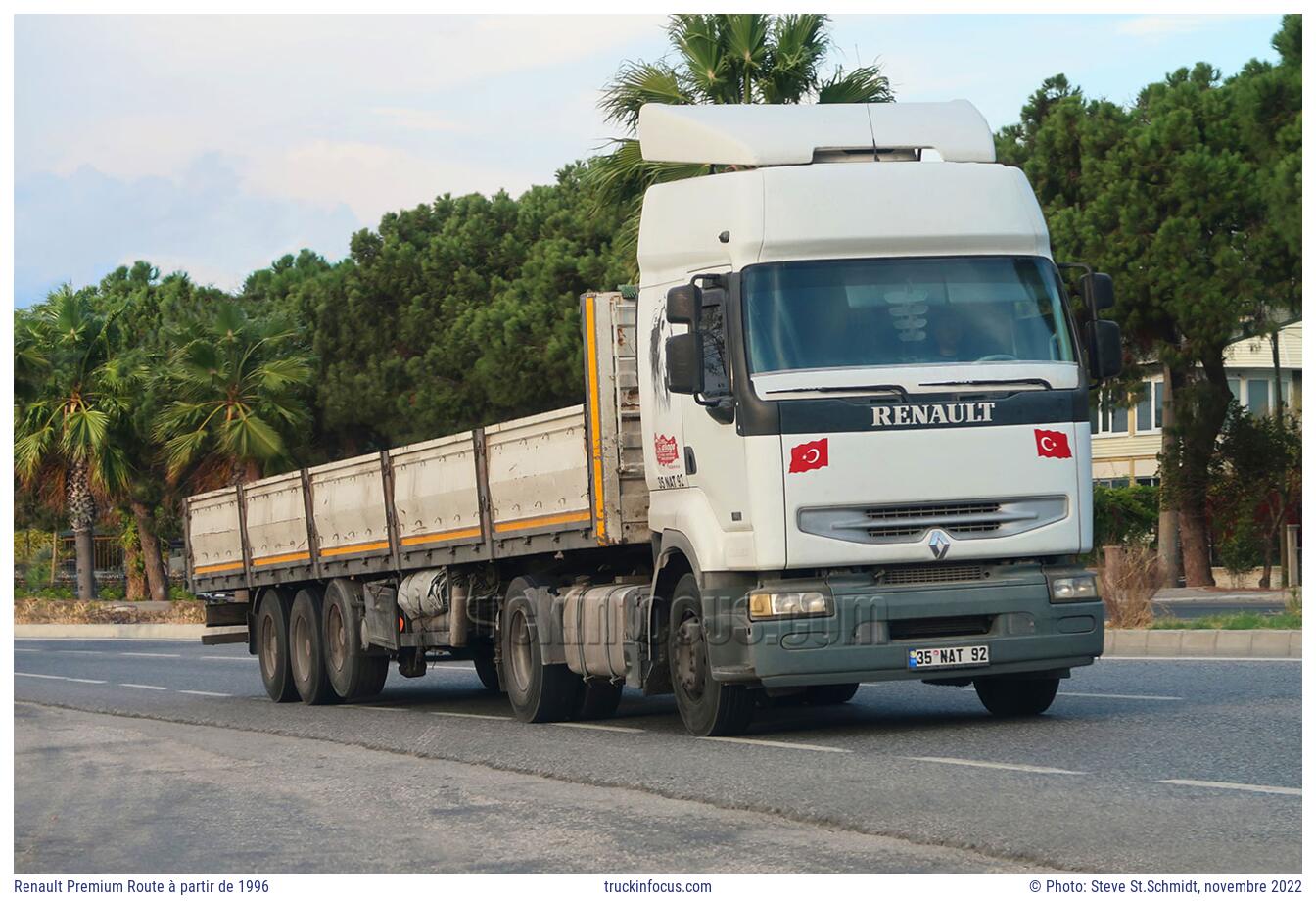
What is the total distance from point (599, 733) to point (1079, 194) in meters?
23.3

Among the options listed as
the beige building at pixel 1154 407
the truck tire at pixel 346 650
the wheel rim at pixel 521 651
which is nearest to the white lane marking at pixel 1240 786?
the wheel rim at pixel 521 651

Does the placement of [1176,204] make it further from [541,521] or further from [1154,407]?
[1154,407]

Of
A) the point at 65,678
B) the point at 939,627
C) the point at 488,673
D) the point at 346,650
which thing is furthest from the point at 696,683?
the point at 65,678

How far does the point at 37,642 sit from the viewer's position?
40.6 meters

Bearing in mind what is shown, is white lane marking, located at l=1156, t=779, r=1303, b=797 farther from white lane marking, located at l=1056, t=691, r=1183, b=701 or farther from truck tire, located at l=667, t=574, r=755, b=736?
white lane marking, located at l=1056, t=691, r=1183, b=701

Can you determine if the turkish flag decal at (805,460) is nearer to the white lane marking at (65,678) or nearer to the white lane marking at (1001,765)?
the white lane marking at (1001,765)

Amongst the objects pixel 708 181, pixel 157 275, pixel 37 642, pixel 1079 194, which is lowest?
pixel 37 642

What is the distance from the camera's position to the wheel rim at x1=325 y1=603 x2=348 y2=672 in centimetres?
1883

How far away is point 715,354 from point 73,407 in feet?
124

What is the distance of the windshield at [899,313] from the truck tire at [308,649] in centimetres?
829

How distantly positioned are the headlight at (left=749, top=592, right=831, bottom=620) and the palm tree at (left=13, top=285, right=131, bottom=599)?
36.5 metres

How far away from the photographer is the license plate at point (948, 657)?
1231 cm

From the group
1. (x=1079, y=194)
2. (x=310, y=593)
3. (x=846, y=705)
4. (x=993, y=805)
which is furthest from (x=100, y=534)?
(x=993, y=805)
